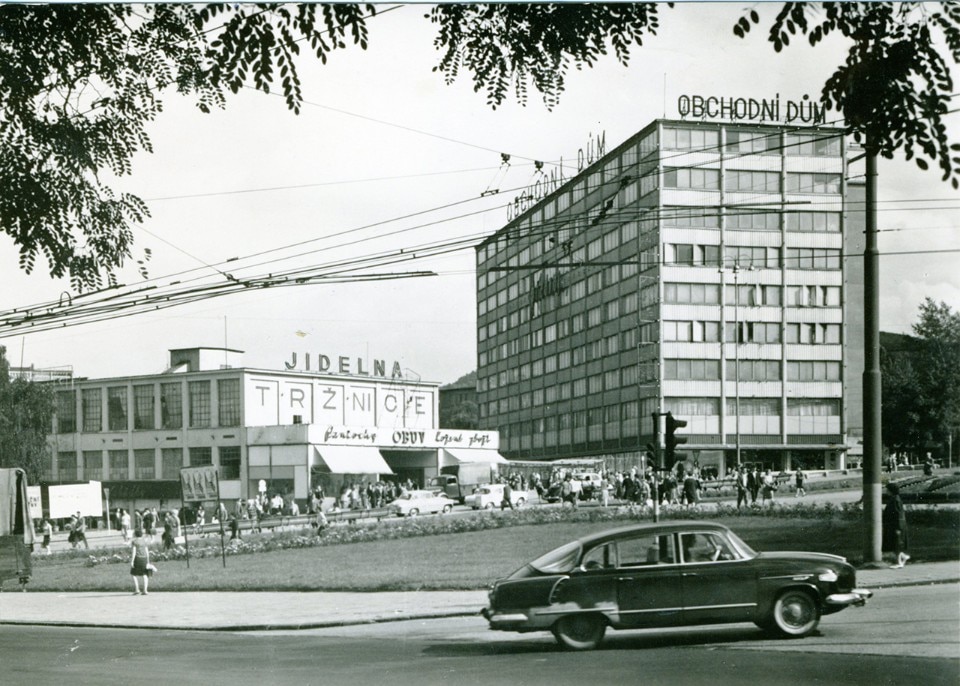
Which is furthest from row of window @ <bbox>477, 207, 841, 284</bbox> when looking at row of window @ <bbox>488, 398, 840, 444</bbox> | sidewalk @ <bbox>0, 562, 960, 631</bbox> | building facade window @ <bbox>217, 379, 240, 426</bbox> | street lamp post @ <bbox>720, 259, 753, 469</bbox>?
building facade window @ <bbox>217, 379, 240, 426</bbox>

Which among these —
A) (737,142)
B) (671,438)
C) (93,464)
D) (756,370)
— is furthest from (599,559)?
(93,464)

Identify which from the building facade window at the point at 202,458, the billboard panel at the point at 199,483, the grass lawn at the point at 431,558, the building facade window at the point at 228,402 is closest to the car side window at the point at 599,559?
the grass lawn at the point at 431,558

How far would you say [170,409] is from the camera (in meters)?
19.6

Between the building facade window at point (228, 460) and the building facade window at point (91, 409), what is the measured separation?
7.88ft

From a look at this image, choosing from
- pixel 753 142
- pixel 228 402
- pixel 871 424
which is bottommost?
pixel 871 424

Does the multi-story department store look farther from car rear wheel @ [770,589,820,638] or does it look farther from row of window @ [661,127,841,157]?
car rear wheel @ [770,589,820,638]

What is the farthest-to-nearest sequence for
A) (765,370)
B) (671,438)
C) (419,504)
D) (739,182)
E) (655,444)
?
(419,504), (655,444), (671,438), (765,370), (739,182)

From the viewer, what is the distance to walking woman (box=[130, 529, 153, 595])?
71.4ft

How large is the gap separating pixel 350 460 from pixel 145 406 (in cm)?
992

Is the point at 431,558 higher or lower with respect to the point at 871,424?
lower

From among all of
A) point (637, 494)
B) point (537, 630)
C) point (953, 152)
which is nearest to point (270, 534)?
point (637, 494)

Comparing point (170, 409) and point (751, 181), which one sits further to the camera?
point (170, 409)

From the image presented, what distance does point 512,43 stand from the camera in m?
10.5

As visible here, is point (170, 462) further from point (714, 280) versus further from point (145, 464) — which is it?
point (714, 280)
